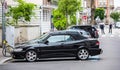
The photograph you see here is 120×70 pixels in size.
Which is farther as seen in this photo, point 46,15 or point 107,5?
point 107,5

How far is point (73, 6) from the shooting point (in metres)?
52.1

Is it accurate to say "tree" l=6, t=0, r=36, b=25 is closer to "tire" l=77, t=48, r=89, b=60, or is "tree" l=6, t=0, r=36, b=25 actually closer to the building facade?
"tire" l=77, t=48, r=89, b=60

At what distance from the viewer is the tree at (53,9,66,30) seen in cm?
5328

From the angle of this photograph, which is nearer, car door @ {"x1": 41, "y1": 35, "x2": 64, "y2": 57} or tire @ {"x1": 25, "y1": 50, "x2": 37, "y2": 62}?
car door @ {"x1": 41, "y1": 35, "x2": 64, "y2": 57}

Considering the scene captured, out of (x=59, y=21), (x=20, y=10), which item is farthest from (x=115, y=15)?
(x=20, y=10)

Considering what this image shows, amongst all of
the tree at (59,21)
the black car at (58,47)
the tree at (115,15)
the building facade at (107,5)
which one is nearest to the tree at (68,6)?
the tree at (59,21)

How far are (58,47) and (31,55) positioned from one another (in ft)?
4.52

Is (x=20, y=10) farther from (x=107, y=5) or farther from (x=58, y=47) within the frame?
(x=107, y=5)

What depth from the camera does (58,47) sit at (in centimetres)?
2103

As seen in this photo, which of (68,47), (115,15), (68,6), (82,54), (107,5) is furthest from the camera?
(107,5)

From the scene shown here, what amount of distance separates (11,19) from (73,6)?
17997 millimetres

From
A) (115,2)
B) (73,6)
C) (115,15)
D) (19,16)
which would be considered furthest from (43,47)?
(115,2)

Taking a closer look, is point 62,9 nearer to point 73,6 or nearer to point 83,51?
point 73,6

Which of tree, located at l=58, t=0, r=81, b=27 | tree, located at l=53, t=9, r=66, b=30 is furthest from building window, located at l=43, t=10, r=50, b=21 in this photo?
tree, located at l=58, t=0, r=81, b=27
